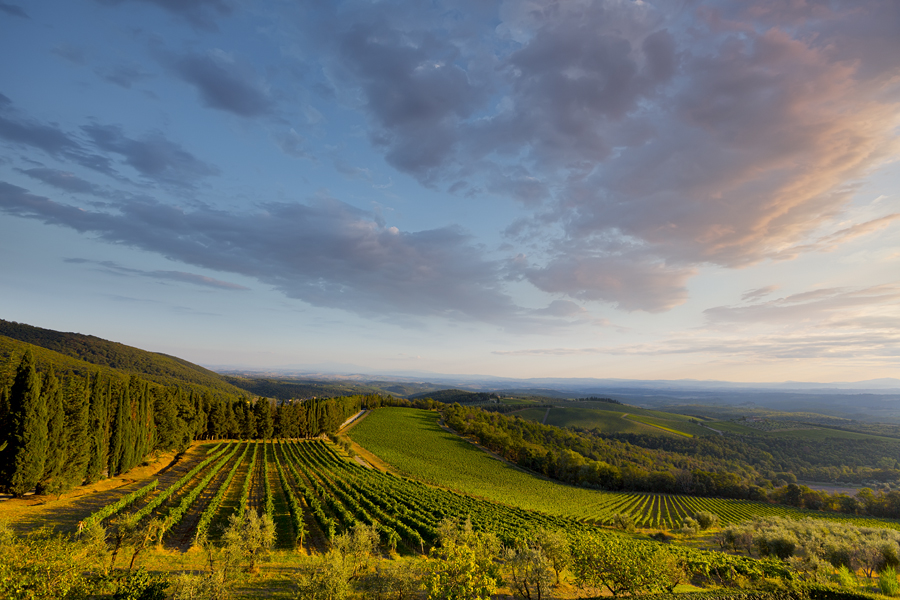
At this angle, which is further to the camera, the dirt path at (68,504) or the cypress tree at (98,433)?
the cypress tree at (98,433)

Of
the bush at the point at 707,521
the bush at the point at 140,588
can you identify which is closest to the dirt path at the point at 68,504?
the bush at the point at 140,588

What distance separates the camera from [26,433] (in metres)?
30.0

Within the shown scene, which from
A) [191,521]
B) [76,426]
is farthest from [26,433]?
[191,521]

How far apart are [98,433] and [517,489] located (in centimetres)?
6989

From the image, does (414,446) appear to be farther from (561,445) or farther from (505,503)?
(561,445)

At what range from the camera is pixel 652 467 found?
4596 inches

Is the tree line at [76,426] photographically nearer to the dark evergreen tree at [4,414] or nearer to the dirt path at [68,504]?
the dark evergreen tree at [4,414]

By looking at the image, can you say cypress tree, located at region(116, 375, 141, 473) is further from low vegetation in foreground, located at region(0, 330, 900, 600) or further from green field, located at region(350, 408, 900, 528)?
green field, located at region(350, 408, 900, 528)

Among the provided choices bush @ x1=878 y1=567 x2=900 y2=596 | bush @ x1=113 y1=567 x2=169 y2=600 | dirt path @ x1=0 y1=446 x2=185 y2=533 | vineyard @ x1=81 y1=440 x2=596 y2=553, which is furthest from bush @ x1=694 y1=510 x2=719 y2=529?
dirt path @ x1=0 y1=446 x2=185 y2=533

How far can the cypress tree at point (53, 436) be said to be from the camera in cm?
3134

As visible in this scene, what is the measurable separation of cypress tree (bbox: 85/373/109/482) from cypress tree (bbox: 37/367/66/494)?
4.08 metres

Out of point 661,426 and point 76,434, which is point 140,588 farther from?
point 661,426

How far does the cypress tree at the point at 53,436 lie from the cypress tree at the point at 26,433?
715mm

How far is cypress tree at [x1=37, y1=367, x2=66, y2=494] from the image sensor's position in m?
31.3
